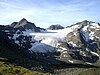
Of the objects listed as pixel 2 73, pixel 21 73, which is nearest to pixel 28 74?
pixel 21 73

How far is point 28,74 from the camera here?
91.5 metres

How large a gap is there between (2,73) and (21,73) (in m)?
10.2

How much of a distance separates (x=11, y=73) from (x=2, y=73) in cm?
372

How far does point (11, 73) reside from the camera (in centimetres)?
8638

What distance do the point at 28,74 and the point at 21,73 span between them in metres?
2.62

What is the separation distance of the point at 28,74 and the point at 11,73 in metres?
7.29

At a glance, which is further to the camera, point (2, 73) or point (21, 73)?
point (21, 73)

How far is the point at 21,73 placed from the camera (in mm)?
92312

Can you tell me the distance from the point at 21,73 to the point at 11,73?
257 inches

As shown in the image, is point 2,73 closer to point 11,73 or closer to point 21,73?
point 11,73

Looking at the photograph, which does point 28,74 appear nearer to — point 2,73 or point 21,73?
point 21,73

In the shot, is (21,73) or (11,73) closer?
(11,73)

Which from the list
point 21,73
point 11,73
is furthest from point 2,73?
point 21,73
